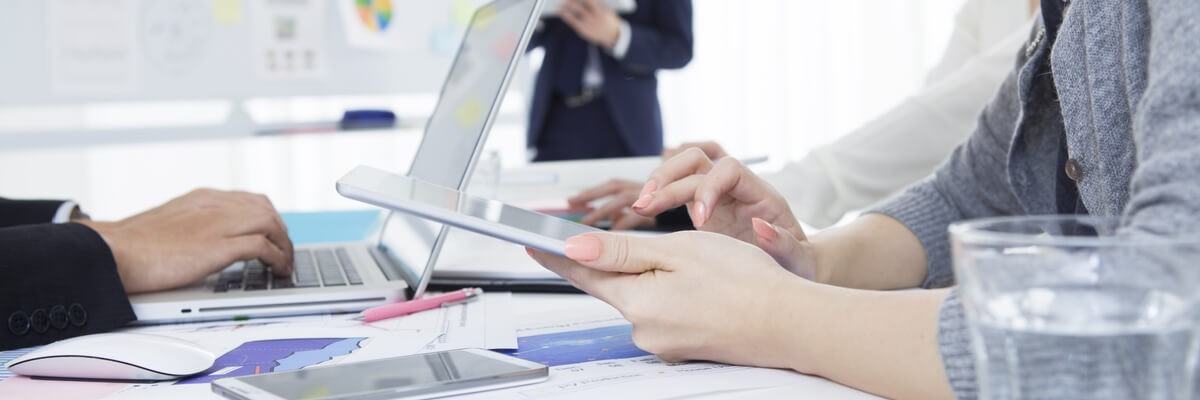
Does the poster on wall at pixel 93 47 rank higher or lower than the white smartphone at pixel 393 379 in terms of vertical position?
higher

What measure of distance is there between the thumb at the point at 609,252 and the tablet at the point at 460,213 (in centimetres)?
1

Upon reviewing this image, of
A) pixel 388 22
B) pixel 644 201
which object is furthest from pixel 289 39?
pixel 644 201

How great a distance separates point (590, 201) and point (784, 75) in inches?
101

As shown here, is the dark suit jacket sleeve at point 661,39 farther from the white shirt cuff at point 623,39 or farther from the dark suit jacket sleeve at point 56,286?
the dark suit jacket sleeve at point 56,286

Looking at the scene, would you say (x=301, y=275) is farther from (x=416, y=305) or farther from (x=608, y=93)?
(x=608, y=93)

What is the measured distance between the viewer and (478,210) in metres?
0.61

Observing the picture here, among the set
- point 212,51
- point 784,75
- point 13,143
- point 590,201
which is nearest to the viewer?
point 590,201

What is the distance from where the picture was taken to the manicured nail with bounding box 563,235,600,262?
560mm

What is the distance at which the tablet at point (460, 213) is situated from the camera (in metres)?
0.56

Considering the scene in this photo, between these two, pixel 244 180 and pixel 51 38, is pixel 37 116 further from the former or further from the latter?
pixel 244 180

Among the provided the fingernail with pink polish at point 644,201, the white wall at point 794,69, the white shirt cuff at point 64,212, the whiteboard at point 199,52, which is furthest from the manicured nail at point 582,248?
the white wall at point 794,69

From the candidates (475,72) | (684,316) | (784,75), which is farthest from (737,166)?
(784,75)

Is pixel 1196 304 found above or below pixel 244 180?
above

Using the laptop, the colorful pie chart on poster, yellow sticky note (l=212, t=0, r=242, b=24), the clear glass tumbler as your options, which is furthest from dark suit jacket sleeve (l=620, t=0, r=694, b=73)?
the clear glass tumbler
